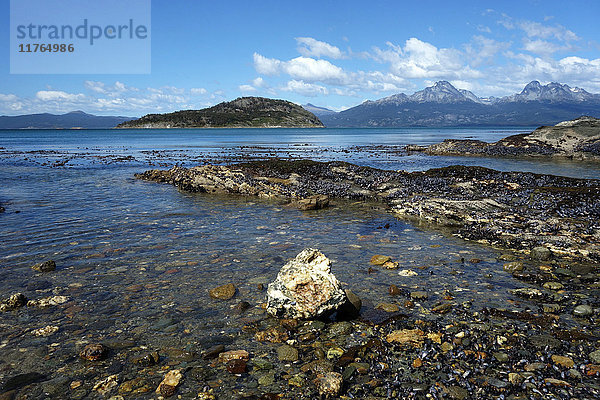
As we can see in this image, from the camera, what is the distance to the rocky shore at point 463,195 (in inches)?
623

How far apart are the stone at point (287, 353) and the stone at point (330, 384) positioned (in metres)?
0.94

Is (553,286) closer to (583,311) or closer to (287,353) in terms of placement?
(583,311)

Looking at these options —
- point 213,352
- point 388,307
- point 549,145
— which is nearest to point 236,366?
point 213,352

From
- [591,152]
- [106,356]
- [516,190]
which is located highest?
[591,152]

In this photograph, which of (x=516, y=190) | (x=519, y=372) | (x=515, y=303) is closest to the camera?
(x=519, y=372)

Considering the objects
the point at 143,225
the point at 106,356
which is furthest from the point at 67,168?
the point at 106,356

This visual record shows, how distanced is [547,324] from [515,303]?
1.23 m

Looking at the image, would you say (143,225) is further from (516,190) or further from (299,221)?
(516,190)

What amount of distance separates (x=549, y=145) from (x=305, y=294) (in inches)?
2995

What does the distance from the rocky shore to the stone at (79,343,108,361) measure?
49.3 ft

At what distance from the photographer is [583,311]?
9.16 meters

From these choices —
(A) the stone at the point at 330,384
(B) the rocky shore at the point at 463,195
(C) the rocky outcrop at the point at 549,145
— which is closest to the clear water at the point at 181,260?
(B) the rocky shore at the point at 463,195

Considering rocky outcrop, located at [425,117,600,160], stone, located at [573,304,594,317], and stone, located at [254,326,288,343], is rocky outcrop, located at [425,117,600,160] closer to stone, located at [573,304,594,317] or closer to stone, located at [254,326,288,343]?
stone, located at [573,304,594,317]

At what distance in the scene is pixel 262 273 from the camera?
1210 cm
